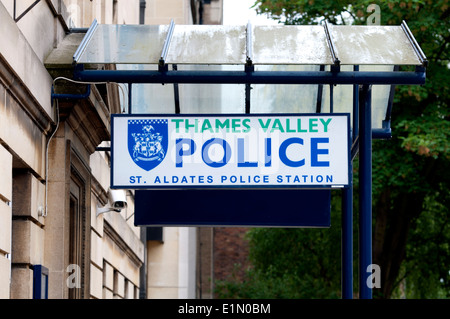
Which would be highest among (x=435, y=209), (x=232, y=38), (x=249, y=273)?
(x=232, y=38)

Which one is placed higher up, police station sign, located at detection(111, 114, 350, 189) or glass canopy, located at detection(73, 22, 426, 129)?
glass canopy, located at detection(73, 22, 426, 129)

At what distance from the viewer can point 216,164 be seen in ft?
31.8

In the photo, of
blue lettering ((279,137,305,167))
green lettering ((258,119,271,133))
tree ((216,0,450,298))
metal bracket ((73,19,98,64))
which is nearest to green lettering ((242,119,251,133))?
green lettering ((258,119,271,133))

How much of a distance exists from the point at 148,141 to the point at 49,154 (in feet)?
5.66

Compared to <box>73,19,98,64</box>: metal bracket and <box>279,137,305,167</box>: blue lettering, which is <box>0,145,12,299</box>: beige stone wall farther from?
<box>279,137,305,167</box>: blue lettering

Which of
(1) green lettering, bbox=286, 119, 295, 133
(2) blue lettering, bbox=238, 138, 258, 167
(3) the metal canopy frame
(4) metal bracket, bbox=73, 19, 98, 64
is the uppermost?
(4) metal bracket, bbox=73, 19, 98, 64

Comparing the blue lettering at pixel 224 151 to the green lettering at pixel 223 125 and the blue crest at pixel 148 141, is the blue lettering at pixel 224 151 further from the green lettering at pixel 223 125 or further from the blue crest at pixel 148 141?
the blue crest at pixel 148 141

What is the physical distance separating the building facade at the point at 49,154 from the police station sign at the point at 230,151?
1016 mm

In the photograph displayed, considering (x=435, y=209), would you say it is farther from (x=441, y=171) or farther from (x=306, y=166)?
(x=306, y=166)

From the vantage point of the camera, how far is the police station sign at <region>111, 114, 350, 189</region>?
959cm

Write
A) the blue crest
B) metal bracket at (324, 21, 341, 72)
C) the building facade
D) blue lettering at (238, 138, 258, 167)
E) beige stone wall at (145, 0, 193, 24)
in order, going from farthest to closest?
1. beige stone wall at (145, 0, 193, 24)
2. blue lettering at (238, 138, 258, 167)
3. the blue crest
4. metal bracket at (324, 21, 341, 72)
5. the building facade

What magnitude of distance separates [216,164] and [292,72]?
119cm

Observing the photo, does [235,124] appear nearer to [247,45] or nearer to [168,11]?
[247,45]
